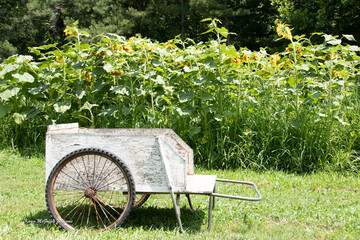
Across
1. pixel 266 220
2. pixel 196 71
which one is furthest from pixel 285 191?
pixel 196 71

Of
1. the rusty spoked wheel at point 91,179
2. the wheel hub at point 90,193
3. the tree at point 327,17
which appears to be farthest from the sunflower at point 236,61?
the tree at point 327,17

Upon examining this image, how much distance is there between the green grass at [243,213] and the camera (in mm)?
2750

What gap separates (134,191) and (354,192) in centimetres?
231

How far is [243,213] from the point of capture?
10.6 feet

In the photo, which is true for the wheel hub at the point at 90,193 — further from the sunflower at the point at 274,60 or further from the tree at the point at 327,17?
the tree at the point at 327,17

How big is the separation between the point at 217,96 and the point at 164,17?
56.2ft

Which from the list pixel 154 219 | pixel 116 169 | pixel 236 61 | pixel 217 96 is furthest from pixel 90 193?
pixel 236 61

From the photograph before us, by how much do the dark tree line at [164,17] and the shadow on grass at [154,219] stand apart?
11.0m

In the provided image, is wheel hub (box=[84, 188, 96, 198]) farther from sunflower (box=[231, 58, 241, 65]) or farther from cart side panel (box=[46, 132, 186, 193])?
sunflower (box=[231, 58, 241, 65])

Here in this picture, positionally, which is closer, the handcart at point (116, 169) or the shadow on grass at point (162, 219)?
the handcart at point (116, 169)

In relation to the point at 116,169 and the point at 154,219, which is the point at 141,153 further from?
the point at 154,219

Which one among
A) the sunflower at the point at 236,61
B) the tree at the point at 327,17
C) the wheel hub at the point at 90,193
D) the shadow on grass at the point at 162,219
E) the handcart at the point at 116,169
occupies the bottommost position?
the shadow on grass at the point at 162,219

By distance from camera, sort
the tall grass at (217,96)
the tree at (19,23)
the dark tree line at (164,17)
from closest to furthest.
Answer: the tall grass at (217,96), the dark tree line at (164,17), the tree at (19,23)

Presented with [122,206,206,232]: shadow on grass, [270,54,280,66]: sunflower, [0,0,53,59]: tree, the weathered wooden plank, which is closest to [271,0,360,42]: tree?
[270,54,280,66]: sunflower
